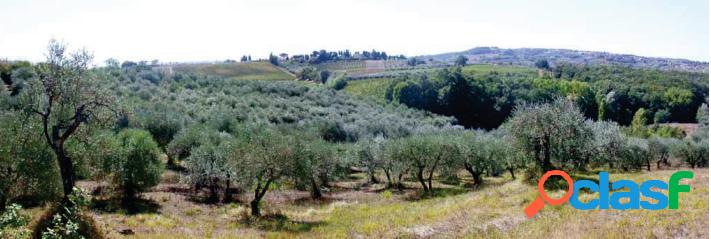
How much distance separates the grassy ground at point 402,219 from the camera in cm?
1802

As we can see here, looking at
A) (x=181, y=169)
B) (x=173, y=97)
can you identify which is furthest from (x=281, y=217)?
(x=173, y=97)

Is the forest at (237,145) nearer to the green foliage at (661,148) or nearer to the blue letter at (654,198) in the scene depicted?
the green foliage at (661,148)

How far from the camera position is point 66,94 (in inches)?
789

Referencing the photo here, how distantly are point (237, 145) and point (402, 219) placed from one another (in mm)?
17731

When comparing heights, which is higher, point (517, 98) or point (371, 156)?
point (371, 156)

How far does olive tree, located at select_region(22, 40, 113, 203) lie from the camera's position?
1988cm

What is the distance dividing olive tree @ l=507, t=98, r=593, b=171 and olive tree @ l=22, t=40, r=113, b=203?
3214 centimetres

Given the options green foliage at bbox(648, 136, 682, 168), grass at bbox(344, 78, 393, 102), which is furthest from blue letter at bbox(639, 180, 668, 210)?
grass at bbox(344, 78, 393, 102)

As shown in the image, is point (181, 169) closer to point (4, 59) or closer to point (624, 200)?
point (624, 200)

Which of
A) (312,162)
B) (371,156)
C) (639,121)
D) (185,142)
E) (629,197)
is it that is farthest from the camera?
(639,121)

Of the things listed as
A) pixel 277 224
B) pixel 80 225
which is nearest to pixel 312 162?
pixel 277 224

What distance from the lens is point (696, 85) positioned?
16362 centimetres

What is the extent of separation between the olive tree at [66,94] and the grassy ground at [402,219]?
3.93 meters

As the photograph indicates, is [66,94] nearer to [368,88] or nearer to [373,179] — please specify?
[373,179]
